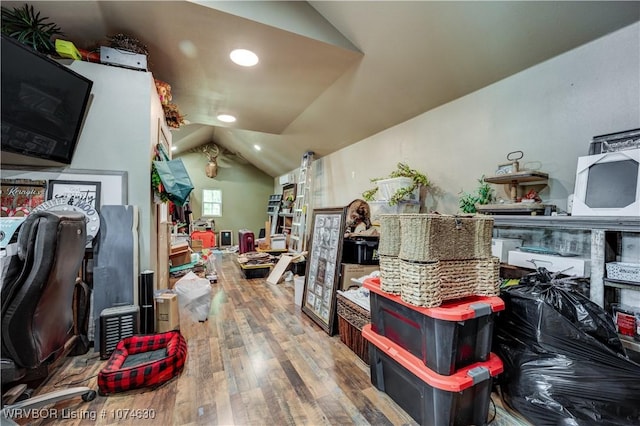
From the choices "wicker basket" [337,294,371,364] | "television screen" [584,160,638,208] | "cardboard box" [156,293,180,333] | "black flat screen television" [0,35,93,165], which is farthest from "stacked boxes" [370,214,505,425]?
"black flat screen television" [0,35,93,165]

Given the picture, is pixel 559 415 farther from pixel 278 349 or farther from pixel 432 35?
pixel 432 35

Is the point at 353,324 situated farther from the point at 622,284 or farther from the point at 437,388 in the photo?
the point at 622,284

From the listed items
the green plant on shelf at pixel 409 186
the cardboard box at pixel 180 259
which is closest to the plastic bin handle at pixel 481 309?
the green plant on shelf at pixel 409 186

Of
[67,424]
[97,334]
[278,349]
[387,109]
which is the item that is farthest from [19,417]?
[387,109]

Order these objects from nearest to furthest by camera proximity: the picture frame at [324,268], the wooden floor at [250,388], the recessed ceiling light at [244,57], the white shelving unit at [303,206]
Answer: the wooden floor at [250,388] < the picture frame at [324,268] < the recessed ceiling light at [244,57] < the white shelving unit at [303,206]

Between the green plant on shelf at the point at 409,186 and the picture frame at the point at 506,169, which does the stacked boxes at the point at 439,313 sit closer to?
the picture frame at the point at 506,169

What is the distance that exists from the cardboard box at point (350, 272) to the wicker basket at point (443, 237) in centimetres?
110

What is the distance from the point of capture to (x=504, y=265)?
1848mm

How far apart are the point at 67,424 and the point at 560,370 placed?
7.58 feet

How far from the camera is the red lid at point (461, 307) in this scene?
3.66ft

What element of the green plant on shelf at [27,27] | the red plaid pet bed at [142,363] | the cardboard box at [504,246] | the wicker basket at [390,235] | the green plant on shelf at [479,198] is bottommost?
the red plaid pet bed at [142,363]

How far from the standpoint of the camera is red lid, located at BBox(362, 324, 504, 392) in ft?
3.69

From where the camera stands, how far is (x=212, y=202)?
319 inches

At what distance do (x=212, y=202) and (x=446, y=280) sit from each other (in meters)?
7.96
